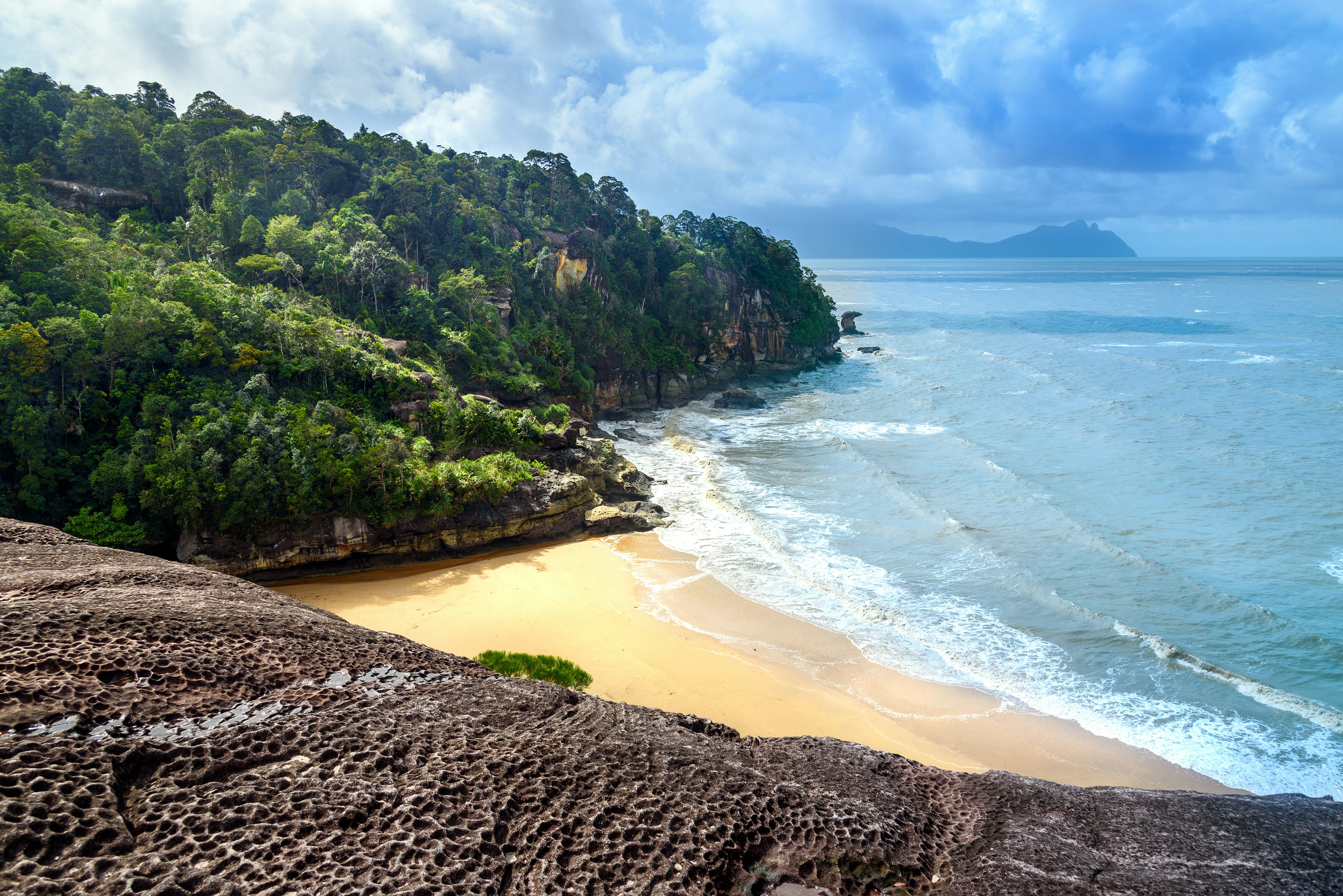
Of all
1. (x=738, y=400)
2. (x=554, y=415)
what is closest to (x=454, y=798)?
(x=554, y=415)

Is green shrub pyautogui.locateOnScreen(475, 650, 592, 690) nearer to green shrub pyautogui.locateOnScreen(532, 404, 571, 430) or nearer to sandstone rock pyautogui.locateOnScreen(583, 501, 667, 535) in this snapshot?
sandstone rock pyautogui.locateOnScreen(583, 501, 667, 535)

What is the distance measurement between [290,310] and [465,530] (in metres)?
14.9

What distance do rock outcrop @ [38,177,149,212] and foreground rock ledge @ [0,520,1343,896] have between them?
43912 millimetres

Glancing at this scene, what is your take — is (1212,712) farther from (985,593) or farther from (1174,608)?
(985,593)

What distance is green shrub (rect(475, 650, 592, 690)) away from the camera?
1636 centimetres

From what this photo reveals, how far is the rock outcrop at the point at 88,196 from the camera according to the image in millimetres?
39438

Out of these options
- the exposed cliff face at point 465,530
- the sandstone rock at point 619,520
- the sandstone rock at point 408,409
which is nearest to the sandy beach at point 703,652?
the exposed cliff face at point 465,530

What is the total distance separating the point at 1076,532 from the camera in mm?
27516

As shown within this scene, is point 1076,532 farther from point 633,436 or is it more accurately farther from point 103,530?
point 103,530

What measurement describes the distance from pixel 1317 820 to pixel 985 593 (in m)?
15.7

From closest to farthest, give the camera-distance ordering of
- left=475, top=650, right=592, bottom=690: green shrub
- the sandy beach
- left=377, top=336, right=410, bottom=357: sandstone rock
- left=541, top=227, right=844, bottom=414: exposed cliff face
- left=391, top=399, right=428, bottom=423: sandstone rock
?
the sandy beach, left=475, top=650, right=592, bottom=690: green shrub, left=391, top=399, right=428, bottom=423: sandstone rock, left=377, top=336, right=410, bottom=357: sandstone rock, left=541, top=227, right=844, bottom=414: exposed cliff face

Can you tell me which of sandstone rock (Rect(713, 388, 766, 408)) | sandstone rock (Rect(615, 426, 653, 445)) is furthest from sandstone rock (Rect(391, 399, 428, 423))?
sandstone rock (Rect(713, 388, 766, 408))

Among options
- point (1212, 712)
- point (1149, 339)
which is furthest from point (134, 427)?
point (1149, 339)

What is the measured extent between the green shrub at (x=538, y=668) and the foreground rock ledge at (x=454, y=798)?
7082 millimetres
